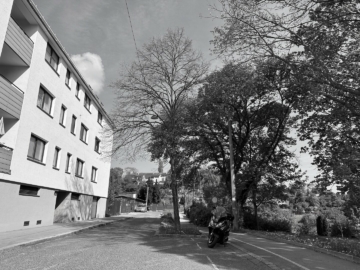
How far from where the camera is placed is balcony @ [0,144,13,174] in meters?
11.4

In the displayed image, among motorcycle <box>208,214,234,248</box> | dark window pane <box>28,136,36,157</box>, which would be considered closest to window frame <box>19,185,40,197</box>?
dark window pane <box>28,136,36,157</box>

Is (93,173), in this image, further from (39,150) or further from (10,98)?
(10,98)

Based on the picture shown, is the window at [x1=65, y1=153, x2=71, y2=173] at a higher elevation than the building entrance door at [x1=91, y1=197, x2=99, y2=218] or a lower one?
higher

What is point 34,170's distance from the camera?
570 inches

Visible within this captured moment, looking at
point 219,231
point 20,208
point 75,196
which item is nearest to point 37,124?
point 20,208

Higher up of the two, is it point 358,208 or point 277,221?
point 358,208

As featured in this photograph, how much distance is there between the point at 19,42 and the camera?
12633 mm

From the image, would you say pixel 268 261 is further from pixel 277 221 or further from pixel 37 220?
pixel 277 221

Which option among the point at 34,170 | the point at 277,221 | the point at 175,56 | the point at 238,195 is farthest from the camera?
the point at 277,221

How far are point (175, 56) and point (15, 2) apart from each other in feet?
27.2

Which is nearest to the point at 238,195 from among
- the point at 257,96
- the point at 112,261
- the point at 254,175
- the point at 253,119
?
the point at 254,175

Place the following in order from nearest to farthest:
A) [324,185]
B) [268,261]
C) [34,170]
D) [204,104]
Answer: [268,261]
[34,170]
[324,185]
[204,104]

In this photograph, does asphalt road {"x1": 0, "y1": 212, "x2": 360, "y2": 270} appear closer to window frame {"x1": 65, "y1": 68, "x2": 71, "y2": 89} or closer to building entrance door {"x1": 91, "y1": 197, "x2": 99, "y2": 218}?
window frame {"x1": 65, "y1": 68, "x2": 71, "y2": 89}

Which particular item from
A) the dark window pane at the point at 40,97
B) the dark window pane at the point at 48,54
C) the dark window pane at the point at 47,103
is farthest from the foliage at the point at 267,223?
the dark window pane at the point at 48,54
